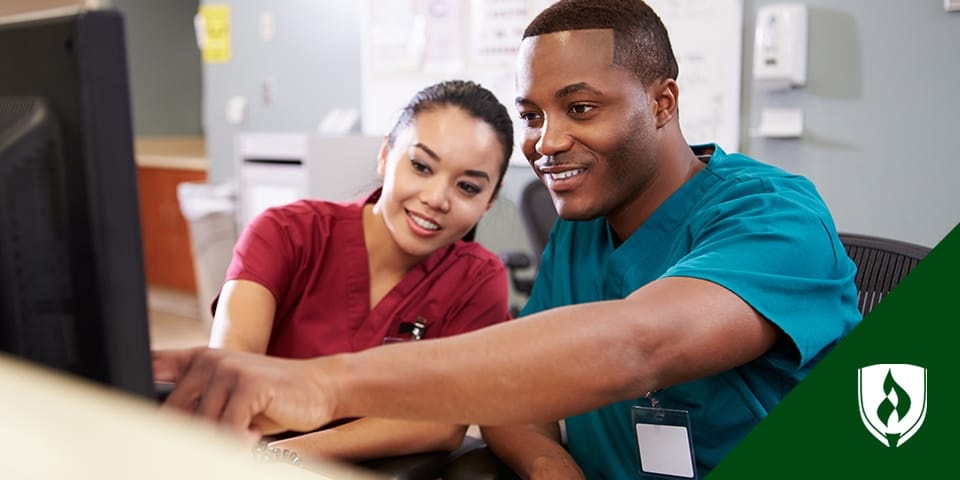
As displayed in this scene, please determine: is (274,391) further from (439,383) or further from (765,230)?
(765,230)

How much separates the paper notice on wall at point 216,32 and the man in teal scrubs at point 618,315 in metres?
2.13

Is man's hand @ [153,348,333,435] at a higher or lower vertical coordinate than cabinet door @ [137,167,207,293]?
higher

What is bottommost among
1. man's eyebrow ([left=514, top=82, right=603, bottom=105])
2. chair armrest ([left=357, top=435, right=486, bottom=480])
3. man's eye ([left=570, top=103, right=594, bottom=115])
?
chair armrest ([left=357, top=435, right=486, bottom=480])

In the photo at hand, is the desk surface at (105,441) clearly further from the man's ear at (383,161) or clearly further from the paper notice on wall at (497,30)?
the paper notice on wall at (497,30)

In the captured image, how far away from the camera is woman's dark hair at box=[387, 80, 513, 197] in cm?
119

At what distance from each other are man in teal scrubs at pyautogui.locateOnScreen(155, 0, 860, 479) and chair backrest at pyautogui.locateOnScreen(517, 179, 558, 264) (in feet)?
4.39

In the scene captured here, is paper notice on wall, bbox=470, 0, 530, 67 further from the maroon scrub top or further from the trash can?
the maroon scrub top

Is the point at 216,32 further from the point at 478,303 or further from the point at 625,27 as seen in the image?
the point at 625,27

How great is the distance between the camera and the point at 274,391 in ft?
1.66

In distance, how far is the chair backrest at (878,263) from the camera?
1005 millimetres

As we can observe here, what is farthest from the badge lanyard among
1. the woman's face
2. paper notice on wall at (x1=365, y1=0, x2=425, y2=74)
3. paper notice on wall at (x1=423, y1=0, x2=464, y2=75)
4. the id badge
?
paper notice on wall at (x1=365, y1=0, x2=425, y2=74)

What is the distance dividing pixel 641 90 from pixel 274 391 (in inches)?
22.3

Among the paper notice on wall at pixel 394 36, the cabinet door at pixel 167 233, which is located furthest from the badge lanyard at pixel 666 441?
the cabinet door at pixel 167 233

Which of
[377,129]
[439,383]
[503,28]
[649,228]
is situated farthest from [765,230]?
[377,129]
